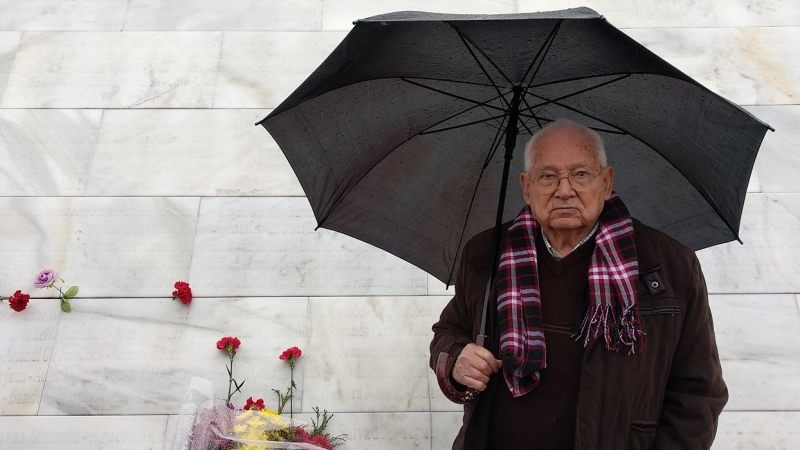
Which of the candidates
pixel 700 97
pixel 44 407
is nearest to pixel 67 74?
pixel 44 407

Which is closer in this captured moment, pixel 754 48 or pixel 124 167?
pixel 124 167

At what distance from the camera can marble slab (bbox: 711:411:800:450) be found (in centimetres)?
320

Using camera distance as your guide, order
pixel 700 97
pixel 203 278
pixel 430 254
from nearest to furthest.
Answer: pixel 700 97
pixel 430 254
pixel 203 278

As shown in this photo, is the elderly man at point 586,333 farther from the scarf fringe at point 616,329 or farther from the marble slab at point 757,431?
the marble slab at point 757,431

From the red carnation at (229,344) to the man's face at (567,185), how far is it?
68.4 inches

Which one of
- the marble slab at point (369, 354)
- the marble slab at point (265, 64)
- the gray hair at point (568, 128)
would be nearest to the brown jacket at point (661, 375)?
the gray hair at point (568, 128)

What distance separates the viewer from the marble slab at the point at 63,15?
4574 millimetres

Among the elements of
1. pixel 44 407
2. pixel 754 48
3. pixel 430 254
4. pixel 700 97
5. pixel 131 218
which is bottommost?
pixel 44 407

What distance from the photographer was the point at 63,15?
4.65m

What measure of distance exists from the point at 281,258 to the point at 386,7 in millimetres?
1887

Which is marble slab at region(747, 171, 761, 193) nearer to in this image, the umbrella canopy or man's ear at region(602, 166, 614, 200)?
the umbrella canopy

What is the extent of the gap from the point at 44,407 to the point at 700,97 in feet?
9.17

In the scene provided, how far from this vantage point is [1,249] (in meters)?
3.66

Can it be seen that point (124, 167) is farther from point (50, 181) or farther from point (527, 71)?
point (527, 71)
